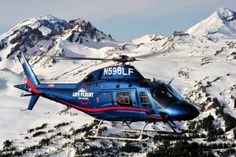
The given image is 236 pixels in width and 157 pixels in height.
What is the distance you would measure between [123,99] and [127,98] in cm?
40

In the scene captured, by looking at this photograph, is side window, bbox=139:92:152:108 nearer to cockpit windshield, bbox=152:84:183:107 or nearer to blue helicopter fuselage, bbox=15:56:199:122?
blue helicopter fuselage, bbox=15:56:199:122

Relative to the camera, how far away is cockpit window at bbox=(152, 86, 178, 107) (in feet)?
106

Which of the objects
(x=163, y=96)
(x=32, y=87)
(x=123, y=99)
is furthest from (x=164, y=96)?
(x=32, y=87)

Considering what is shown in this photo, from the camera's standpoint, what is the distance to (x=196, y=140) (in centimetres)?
13625

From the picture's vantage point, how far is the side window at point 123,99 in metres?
34.1

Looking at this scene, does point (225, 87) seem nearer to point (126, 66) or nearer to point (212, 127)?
point (212, 127)

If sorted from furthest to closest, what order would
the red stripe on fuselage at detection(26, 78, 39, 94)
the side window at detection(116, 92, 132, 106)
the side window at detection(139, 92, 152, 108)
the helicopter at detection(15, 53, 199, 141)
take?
the red stripe on fuselage at detection(26, 78, 39, 94), the side window at detection(116, 92, 132, 106), the side window at detection(139, 92, 152, 108), the helicopter at detection(15, 53, 199, 141)

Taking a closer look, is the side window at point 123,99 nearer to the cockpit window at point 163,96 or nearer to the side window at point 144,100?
the side window at point 144,100

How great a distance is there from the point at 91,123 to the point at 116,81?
309 feet

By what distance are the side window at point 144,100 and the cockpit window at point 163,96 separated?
0.68 m

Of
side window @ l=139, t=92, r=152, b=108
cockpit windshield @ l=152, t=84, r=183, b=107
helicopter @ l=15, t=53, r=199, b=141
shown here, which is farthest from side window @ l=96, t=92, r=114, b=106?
cockpit windshield @ l=152, t=84, r=183, b=107

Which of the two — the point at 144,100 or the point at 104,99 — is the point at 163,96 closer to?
the point at 144,100

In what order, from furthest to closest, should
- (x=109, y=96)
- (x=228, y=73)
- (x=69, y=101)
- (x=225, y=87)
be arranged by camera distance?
(x=228, y=73), (x=225, y=87), (x=69, y=101), (x=109, y=96)

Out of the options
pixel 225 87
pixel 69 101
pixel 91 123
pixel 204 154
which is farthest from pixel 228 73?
pixel 69 101
